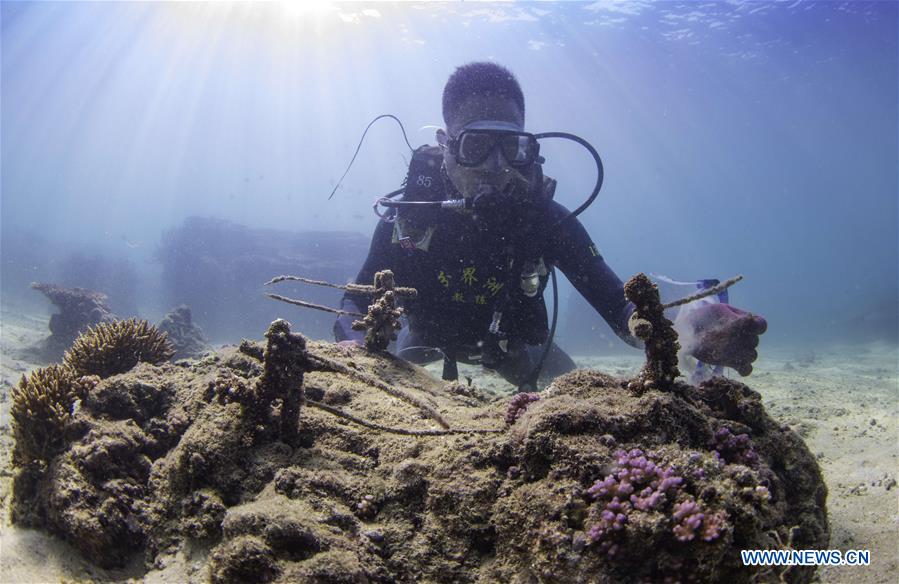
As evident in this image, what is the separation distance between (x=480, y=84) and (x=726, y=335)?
4.42m

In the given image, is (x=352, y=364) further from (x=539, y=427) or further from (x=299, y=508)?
(x=539, y=427)

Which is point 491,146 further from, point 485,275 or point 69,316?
point 69,316

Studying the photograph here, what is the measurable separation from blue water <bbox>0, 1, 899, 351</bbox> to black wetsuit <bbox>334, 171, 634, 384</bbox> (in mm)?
17646

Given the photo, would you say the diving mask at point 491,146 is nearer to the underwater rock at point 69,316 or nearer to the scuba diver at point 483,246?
the scuba diver at point 483,246

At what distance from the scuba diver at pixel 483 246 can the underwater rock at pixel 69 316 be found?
→ 363 inches

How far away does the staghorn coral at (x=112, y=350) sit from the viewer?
11.1ft

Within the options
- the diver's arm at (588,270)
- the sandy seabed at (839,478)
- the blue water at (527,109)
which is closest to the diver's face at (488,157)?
the diver's arm at (588,270)

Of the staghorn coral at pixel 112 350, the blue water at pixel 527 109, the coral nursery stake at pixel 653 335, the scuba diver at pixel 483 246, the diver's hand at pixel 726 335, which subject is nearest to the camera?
the coral nursery stake at pixel 653 335

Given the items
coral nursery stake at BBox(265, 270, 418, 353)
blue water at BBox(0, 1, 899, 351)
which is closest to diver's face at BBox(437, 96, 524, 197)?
coral nursery stake at BBox(265, 270, 418, 353)

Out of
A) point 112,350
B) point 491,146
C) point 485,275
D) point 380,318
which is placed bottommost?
point 112,350

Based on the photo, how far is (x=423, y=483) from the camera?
76.3 inches

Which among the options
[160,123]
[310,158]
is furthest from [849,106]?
[160,123]

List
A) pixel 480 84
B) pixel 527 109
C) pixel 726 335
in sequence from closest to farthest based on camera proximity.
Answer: pixel 726 335 < pixel 480 84 < pixel 527 109

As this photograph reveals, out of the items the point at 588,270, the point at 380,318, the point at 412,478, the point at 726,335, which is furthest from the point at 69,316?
the point at 726,335
